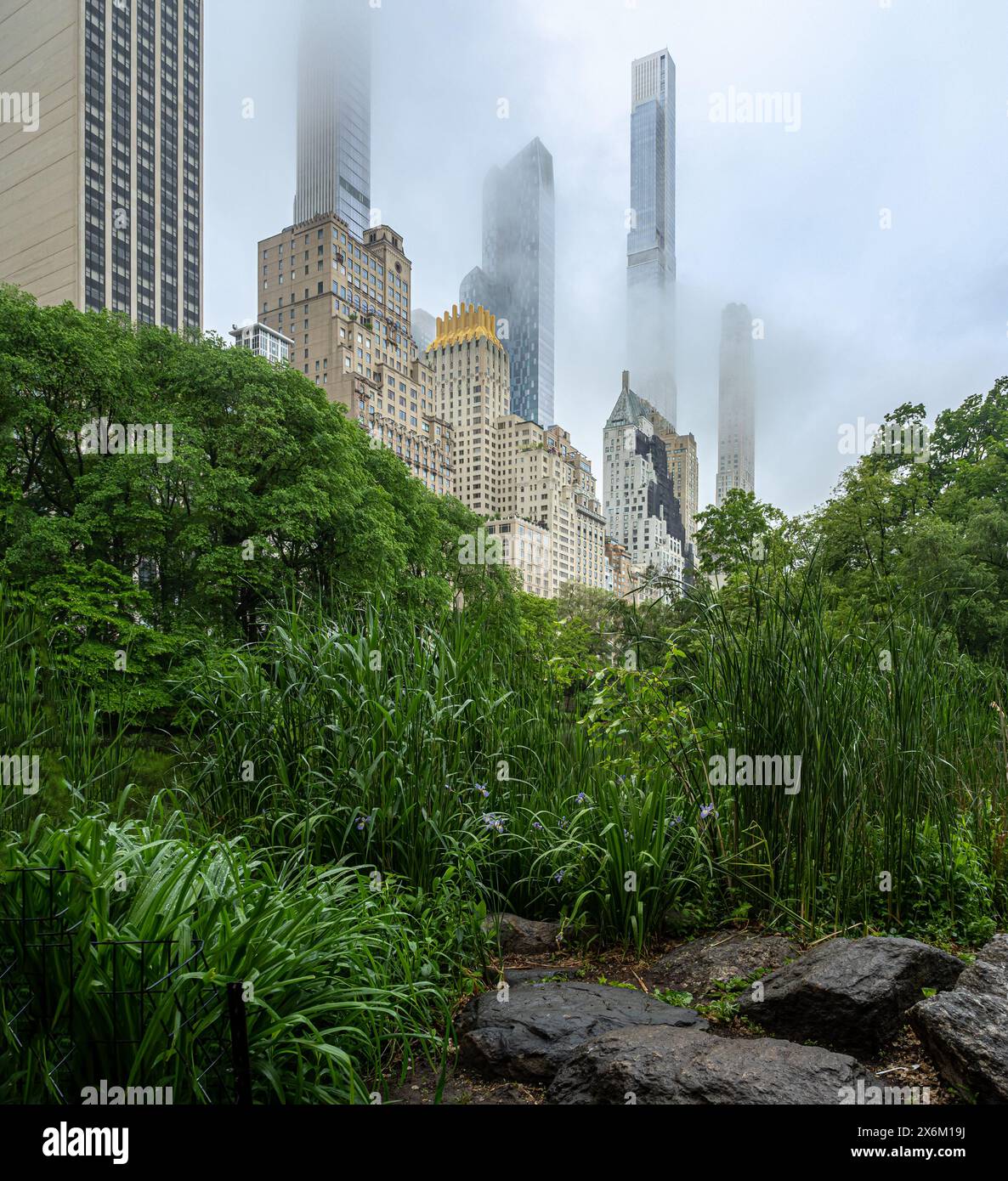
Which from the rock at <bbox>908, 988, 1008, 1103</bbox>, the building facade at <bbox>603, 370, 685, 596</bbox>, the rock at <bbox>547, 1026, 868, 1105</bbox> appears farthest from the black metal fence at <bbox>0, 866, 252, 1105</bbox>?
the building facade at <bbox>603, 370, 685, 596</bbox>

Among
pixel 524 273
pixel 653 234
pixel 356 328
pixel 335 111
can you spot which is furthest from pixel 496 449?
pixel 653 234

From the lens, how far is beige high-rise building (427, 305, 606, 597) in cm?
8338

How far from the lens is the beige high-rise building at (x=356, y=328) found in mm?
60000

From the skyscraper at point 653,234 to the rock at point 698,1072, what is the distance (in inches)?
6137

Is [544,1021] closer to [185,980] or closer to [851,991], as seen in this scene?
[851,991]

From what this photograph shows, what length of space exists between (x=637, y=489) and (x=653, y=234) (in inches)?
2823

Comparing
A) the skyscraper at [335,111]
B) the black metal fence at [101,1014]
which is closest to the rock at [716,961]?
the black metal fence at [101,1014]

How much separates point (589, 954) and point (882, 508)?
1748cm

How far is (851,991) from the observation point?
94.5 inches

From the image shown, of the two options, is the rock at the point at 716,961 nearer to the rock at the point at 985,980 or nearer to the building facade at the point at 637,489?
the rock at the point at 985,980

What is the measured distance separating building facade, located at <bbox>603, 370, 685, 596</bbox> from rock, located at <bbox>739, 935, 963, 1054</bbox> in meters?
101

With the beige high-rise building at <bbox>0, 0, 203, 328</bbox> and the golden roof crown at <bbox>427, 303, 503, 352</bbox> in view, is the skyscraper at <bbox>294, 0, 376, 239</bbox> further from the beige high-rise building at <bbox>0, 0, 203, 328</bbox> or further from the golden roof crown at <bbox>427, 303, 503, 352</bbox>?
the beige high-rise building at <bbox>0, 0, 203, 328</bbox>
